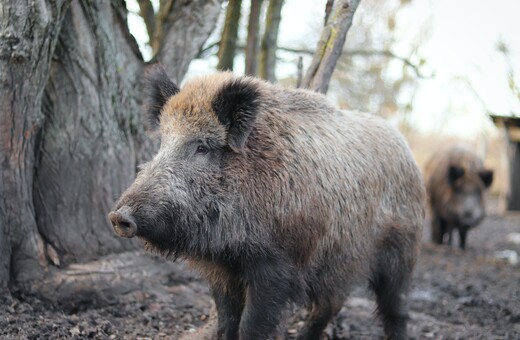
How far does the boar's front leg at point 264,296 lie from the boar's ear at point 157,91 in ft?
4.36

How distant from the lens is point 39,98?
14.9 feet

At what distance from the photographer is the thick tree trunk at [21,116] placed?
13.5 feet

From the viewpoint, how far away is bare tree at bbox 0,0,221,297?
4.29 metres

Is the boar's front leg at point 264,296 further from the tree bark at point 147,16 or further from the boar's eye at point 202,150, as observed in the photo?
the tree bark at point 147,16

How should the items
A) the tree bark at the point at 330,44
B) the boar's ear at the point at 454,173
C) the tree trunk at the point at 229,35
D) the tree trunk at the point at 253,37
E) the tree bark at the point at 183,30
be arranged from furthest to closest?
the boar's ear at the point at 454,173
the tree trunk at the point at 229,35
the tree trunk at the point at 253,37
the tree bark at the point at 183,30
the tree bark at the point at 330,44

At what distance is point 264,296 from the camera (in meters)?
3.70

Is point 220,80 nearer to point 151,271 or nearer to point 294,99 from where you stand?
point 294,99

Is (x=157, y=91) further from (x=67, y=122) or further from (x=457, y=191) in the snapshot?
(x=457, y=191)

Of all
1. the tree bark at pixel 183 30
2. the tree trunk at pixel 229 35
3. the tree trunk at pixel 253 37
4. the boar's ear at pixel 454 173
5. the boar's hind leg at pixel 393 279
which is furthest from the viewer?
the boar's ear at pixel 454 173

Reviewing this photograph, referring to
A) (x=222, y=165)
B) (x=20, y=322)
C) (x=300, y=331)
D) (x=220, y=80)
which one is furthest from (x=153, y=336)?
(x=220, y=80)

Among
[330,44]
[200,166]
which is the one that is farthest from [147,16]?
[200,166]

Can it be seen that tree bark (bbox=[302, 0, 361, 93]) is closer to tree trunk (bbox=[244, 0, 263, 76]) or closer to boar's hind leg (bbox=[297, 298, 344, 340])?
tree trunk (bbox=[244, 0, 263, 76])

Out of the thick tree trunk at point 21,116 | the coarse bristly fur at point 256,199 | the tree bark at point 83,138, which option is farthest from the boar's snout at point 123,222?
the tree bark at point 83,138

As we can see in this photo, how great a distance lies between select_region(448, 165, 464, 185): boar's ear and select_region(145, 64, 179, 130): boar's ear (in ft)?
26.8
